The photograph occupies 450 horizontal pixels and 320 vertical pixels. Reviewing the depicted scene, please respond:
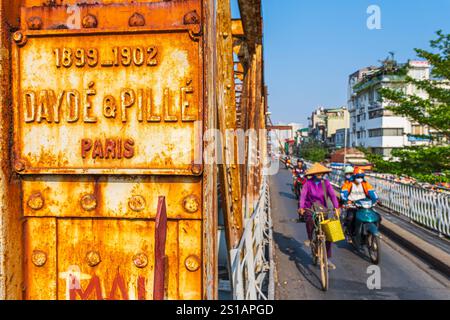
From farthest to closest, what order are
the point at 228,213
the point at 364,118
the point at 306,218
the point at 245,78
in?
the point at 364,118, the point at 306,218, the point at 245,78, the point at 228,213

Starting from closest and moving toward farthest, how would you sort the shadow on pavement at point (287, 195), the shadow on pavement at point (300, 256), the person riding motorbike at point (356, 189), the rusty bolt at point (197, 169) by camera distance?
the rusty bolt at point (197, 169)
the shadow on pavement at point (300, 256)
the person riding motorbike at point (356, 189)
the shadow on pavement at point (287, 195)

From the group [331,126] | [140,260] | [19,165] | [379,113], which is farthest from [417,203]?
[331,126]

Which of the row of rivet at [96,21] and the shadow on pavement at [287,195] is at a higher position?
the row of rivet at [96,21]

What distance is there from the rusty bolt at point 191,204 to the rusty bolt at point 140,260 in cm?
29

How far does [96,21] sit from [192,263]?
1147 millimetres

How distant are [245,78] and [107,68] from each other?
12.8ft

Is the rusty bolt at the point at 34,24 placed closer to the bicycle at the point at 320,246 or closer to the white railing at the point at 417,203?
the bicycle at the point at 320,246

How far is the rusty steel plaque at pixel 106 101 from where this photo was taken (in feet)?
5.41

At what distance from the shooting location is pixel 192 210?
1648 millimetres

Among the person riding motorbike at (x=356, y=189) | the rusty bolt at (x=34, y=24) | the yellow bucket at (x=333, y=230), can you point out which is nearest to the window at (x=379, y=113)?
the person riding motorbike at (x=356, y=189)

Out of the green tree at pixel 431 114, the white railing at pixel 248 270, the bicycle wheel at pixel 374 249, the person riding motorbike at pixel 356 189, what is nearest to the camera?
the white railing at pixel 248 270

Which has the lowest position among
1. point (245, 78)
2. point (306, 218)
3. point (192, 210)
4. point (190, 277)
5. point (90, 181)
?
point (306, 218)
